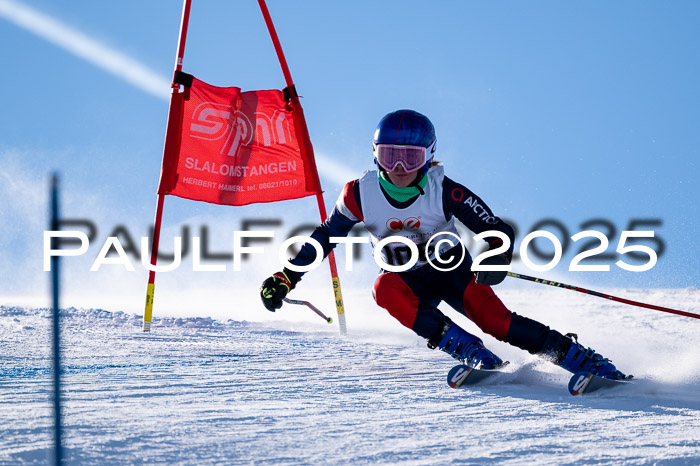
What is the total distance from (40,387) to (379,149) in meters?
2.00

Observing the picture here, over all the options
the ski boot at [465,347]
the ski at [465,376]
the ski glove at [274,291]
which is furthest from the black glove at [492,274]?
the ski glove at [274,291]

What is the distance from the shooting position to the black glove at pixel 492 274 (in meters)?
3.21

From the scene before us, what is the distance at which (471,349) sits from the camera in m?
3.23

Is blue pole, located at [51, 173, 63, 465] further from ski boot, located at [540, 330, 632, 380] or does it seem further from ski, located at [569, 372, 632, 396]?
ski boot, located at [540, 330, 632, 380]

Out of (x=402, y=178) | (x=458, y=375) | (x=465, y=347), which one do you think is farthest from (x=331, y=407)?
(x=402, y=178)

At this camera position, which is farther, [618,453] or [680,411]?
[680,411]

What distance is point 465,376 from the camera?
3.03 meters

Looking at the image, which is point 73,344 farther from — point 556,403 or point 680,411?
point 680,411

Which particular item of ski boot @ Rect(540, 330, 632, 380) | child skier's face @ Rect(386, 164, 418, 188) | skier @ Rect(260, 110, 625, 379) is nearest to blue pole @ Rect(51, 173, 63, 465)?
skier @ Rect(260, 110, 625, 379)

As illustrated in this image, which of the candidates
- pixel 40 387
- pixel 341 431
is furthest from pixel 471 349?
pixel 40 387

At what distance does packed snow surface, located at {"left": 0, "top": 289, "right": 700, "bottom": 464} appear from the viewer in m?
1.85

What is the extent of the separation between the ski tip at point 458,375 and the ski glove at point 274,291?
1.07 metres

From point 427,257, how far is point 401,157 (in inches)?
22.7

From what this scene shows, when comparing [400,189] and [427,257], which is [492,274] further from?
[400,189]
